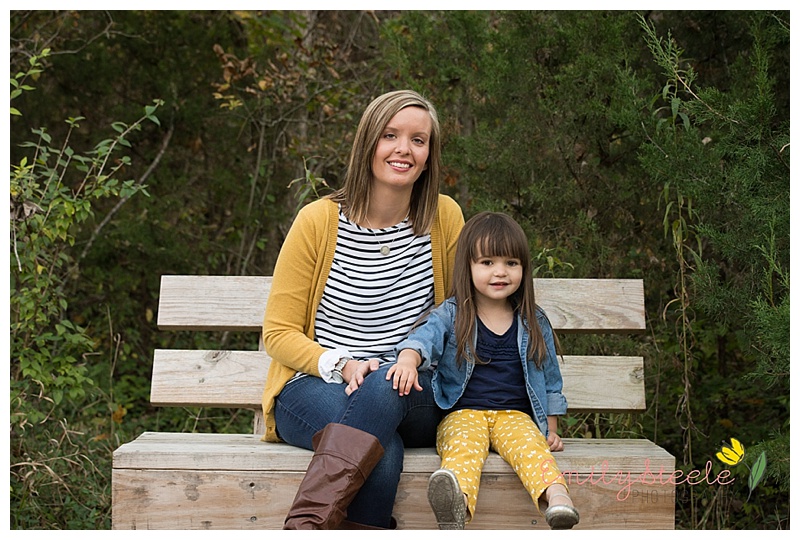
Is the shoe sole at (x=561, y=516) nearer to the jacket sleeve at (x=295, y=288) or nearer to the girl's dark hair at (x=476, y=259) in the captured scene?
the girl's dark hair at (x=476, y=259)

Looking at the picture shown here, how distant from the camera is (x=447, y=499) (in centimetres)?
222

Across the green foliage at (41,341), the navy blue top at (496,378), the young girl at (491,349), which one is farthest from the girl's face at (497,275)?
the green foliage at (41,341)

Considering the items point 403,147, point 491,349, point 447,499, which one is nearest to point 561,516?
point 447,499

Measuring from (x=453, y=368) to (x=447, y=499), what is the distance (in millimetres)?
485

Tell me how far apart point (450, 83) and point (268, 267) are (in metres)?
2.05

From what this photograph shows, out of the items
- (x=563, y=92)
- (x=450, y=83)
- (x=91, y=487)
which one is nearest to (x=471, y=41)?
(x=450, y=83)

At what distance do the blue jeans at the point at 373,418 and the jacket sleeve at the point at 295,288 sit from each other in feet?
0.40

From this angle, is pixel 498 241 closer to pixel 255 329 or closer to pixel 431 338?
pixel 431 338

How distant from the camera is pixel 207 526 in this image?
7.98ft

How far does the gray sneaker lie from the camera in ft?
7.27

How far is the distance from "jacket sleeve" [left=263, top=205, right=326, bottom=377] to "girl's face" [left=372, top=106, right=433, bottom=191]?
0.76 feet

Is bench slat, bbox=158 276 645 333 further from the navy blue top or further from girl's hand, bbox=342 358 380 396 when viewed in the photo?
girl's hand, bbox=342 358 380 396

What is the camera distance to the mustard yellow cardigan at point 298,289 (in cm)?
268

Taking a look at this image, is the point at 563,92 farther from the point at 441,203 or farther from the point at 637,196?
the point at 441,203
